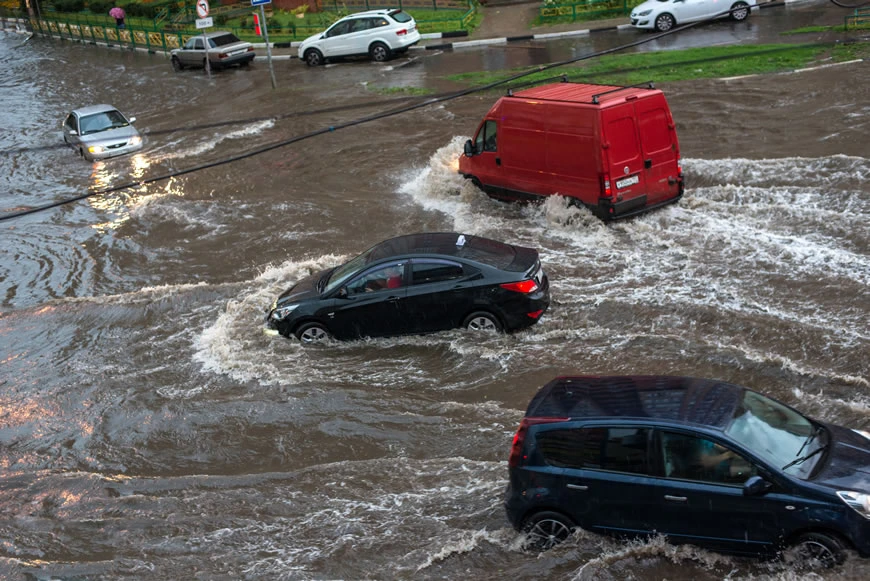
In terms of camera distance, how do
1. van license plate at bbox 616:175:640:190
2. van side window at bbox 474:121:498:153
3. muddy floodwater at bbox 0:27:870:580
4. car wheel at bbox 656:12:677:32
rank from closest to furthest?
muddy floodwater at bbox 0:27:870:580, van license plate at bbox 616:175:640:190, van side window at bbox 474:121:498:153, car wheel at bbox 656:12:677:32

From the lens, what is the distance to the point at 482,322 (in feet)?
33.4

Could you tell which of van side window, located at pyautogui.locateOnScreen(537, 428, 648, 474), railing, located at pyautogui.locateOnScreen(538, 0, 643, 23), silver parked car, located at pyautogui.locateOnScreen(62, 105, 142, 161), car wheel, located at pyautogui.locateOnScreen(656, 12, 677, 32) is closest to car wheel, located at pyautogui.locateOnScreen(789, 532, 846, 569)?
van side window, located at pyautogui.locateOnScreen(537, 428, 648, 474)

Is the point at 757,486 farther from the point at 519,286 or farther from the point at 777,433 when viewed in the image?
the point at 519,286

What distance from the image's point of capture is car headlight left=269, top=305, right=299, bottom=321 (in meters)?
10.7

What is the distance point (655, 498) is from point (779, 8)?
81.2 feet

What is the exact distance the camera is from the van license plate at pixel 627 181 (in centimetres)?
1216

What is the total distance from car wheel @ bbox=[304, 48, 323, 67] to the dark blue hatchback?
82.0 feet

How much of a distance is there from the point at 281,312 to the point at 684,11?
18777mm

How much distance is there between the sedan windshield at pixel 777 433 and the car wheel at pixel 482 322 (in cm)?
411

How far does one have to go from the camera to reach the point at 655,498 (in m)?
5.94

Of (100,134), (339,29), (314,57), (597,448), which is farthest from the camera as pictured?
(314,57)

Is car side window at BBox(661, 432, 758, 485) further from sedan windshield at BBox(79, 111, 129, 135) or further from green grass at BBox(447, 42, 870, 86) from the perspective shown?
sedan windshield at BBox(79, 111, 129, 135)

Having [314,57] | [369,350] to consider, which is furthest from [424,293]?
[314,57]

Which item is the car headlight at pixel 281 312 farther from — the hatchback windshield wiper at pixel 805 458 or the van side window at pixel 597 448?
the hatchback windshield wiper at pixel 805 458
